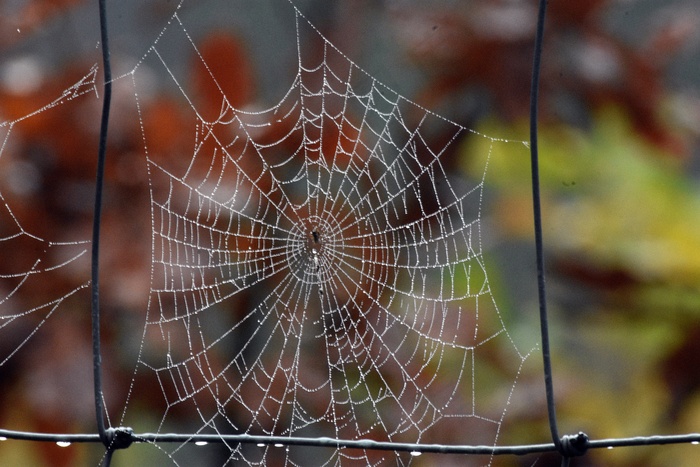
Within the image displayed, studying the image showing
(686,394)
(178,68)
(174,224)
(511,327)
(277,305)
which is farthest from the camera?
(178,68)

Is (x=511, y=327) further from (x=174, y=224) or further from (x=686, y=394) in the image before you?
(x=174, y=224)

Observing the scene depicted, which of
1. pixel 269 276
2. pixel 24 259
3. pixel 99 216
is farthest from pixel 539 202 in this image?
pixel 24 259

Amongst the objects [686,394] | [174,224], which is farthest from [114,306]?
[686,394]

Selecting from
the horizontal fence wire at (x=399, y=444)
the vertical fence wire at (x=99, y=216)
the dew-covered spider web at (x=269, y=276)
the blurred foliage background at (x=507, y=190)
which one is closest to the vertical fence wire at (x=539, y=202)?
the horizontal fence wire at (x=399, y=444)

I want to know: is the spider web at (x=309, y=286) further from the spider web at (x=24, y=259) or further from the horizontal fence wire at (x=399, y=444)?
the horizontal fence wire at (x=399, y=444)

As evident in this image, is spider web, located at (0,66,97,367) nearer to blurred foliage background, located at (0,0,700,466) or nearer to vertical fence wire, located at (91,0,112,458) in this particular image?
blurred foliage background, located at (0,0,700,466)
